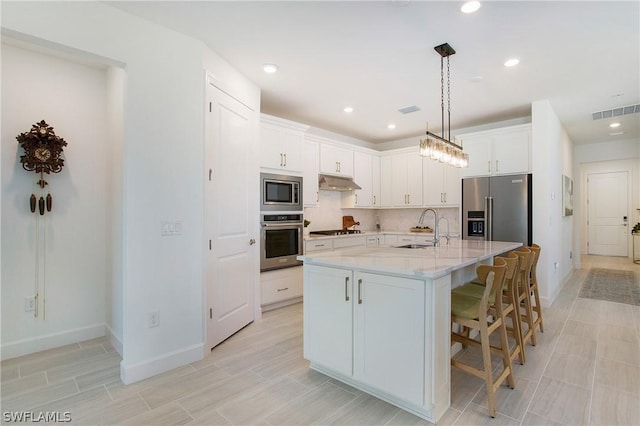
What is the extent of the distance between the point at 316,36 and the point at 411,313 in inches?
88.3

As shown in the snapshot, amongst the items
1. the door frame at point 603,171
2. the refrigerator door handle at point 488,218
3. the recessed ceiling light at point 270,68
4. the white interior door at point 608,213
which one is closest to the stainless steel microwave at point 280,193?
the recessed ceiling light at point 270,68

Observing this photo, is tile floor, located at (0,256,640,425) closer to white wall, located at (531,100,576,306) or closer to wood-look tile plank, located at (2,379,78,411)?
wood-look tile plank, located at (2,379,78,411)

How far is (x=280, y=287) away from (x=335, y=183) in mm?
1928

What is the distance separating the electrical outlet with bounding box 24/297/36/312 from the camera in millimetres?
2846

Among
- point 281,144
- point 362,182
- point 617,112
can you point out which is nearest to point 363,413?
point 281,144

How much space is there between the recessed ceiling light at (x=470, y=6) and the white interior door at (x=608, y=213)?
8035 mm

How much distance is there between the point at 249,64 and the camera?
3.17m

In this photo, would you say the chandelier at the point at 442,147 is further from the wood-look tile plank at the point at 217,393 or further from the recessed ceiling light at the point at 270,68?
the wood-look tile plank at the point at 217,393

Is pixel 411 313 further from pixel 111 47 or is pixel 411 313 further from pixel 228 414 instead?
pixel 111 47

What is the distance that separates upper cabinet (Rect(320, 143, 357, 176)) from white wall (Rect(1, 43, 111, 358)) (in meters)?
2.84

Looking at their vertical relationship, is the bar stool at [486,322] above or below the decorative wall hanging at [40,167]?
below

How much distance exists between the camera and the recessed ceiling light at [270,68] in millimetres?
3184

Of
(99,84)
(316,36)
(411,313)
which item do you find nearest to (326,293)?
(411,313)

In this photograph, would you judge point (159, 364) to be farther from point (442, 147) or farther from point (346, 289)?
point (442, 147)
